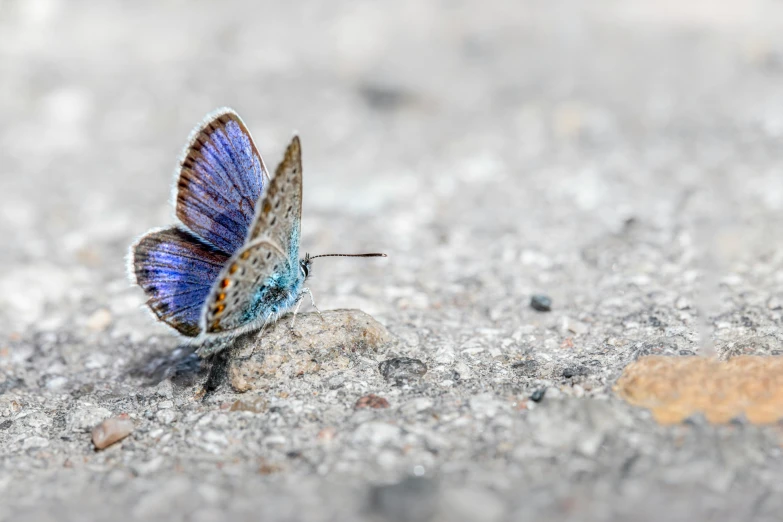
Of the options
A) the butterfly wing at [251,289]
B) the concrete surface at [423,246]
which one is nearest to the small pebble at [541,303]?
the concrete surface at [423,246]

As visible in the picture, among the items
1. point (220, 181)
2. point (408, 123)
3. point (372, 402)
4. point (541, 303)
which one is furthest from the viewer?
point (408, 123)

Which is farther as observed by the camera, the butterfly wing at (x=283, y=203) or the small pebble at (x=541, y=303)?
the small pebble at (x=541, y=303)

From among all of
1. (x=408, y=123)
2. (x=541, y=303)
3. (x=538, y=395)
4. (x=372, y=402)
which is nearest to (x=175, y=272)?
(x=372, y=402)

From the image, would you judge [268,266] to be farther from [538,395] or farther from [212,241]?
[538,395]

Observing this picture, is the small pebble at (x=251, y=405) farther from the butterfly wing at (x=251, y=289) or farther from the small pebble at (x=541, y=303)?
the small pebble at (x=541, y=303)

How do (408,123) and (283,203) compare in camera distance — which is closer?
(283,203)

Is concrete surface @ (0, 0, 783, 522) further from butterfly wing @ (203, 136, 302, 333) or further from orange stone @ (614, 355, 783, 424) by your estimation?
butterfly wing @ (203, 136, 302, 333)
